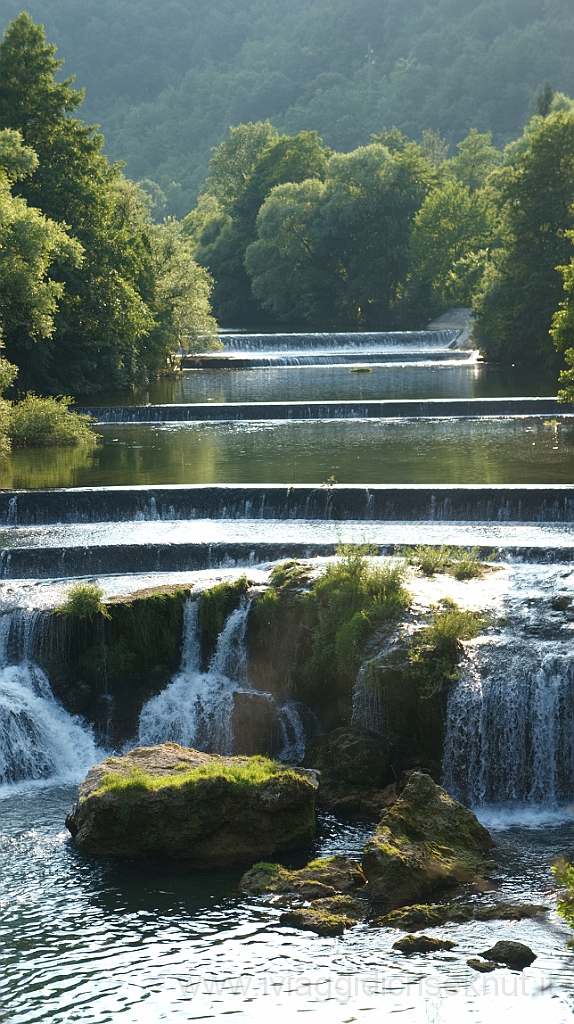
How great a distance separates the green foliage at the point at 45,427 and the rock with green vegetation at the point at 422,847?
53.5 ft

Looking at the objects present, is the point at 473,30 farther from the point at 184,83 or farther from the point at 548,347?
the point at 548,347

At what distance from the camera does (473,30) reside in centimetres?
15250

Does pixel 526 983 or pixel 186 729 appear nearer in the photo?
pixel 526 983

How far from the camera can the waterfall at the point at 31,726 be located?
13508 mm

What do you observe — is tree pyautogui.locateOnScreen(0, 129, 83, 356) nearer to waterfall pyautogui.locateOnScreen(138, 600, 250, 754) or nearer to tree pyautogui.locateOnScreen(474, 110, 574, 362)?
waterfall pyautogui.locateOnScreen(138, 600, 250, 754)

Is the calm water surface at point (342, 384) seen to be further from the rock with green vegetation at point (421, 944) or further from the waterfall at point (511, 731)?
the rock with green vegetation at point (421, 944)

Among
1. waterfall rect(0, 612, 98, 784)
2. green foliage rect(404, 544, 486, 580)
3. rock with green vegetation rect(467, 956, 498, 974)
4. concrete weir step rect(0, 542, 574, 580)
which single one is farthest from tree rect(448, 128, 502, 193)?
rock with green vegetation rect(467, 956, 498, 974)

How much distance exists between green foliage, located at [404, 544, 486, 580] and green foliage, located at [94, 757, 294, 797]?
15.0 feet

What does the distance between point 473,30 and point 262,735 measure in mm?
154510

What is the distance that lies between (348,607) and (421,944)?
551 centimetres

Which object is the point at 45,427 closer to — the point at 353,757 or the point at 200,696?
the point at 200,696

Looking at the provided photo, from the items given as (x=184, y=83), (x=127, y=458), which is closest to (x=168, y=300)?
(x=127, y=458)

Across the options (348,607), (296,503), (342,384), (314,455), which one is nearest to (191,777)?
(348,607)

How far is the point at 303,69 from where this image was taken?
6619 inches
